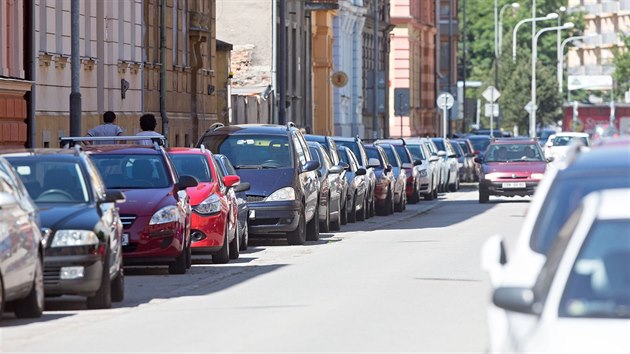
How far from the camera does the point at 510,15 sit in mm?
154375

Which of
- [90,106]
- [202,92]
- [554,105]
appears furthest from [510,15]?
[90,106]

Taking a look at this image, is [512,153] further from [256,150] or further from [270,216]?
[270,216]

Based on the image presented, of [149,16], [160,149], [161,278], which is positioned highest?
[149,16]

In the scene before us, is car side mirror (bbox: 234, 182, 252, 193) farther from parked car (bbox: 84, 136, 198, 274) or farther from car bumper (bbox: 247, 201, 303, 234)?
parked car (bbox: 84, 136, 198, 274)

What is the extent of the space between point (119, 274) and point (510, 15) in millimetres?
137868

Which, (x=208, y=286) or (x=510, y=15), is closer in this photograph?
(x=208, y=286)

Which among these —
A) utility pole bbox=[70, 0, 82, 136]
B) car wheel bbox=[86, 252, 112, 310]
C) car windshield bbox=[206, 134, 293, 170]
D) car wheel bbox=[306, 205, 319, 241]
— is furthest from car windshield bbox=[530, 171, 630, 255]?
utility pole bbox=[70, 0, 82, 136]

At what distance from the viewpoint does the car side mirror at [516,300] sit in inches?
306

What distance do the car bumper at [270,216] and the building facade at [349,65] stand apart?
47.9 meters

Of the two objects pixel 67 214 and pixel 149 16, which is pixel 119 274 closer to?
pixel 67 214

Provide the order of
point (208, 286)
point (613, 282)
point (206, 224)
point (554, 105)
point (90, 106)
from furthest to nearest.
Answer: point (554, 105), point (90, 106), point (206, 224), point (208, 286), point (613, 282)

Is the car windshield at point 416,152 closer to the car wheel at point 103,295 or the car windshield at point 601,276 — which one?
the car wheel at point 103,295

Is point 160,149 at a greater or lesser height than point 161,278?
greater

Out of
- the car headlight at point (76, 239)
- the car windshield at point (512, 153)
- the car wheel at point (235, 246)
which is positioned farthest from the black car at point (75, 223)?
the car windshield at point (512, 153)
